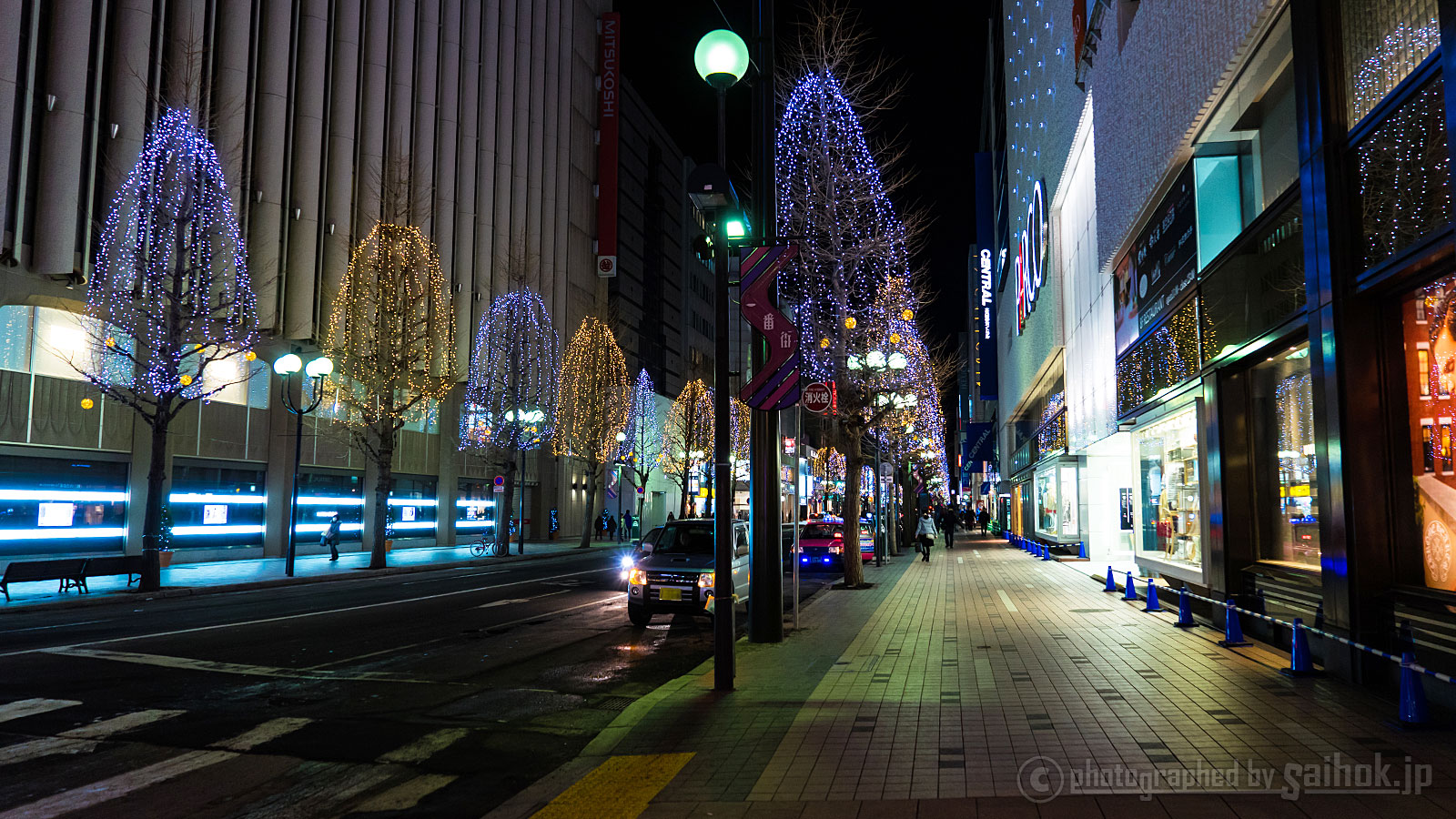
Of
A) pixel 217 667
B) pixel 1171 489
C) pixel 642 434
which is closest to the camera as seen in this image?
pixel 217 667

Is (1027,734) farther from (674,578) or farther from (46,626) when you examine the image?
(46,626)

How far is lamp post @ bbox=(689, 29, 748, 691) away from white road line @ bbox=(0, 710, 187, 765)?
498cm

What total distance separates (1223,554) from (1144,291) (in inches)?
260

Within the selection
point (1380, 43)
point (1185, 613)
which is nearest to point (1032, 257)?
point (1185, 613)

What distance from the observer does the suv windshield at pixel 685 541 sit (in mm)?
15375

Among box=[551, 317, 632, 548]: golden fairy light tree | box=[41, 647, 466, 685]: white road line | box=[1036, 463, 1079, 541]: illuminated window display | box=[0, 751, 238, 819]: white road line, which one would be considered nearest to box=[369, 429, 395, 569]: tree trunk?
box=[551, 317, 632, 548]: golden fairy light tree

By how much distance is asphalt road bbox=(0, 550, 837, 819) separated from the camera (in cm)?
623

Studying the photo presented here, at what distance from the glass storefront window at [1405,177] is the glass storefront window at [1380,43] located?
375 millimetres

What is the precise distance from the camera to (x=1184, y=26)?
13.8 m

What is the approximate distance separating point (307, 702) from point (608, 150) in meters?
57.8

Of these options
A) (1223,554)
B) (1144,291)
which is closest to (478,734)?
(1223,554)

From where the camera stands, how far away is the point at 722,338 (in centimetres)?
956

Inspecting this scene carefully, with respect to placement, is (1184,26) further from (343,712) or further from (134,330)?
(134,330)

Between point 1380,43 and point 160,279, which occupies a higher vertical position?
point 160,279
